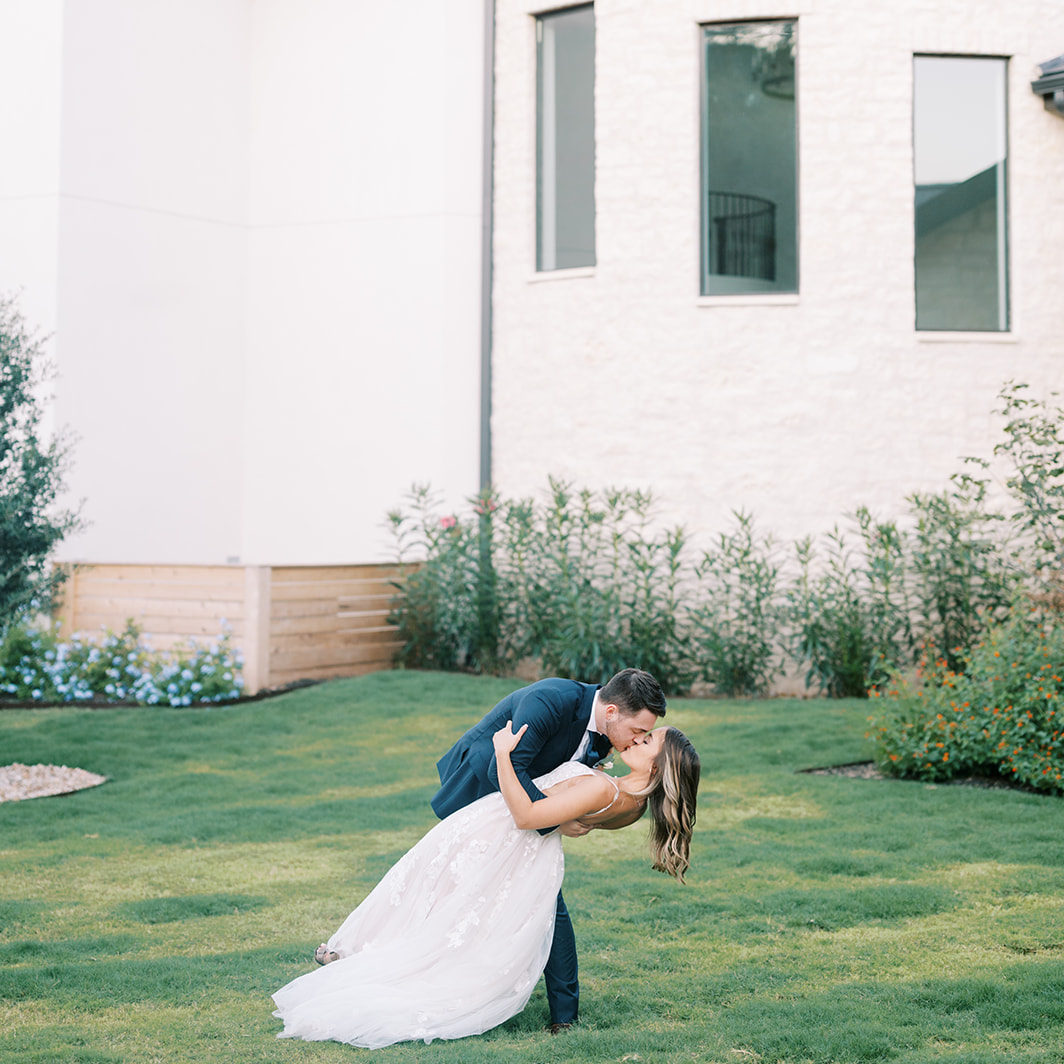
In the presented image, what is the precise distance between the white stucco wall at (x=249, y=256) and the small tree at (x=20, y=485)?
4.52m

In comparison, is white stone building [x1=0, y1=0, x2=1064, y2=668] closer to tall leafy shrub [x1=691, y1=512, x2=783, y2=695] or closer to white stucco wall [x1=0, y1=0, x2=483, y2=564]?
white stucco wall [x1=0, y1=0, x2=483, y2=564]

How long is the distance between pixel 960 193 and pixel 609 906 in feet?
29.6

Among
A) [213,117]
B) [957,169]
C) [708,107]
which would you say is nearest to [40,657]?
[213,117]

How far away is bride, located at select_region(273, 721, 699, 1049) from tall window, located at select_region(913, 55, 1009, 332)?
29.6ft

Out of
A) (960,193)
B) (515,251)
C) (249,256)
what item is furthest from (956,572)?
(249,256)

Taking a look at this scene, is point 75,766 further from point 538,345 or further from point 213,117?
point 213,117

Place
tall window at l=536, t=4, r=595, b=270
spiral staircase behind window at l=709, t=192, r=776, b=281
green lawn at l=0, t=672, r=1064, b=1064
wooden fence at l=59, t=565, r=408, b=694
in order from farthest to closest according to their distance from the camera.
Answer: tall window at l=536, t=4, r=595, b=270, spiral staircase behind window at l=709, t=192, r=776, b=281, wooden fence at l=59, t=565, r=408, b=694, green lawn at l=0, t=672, r=1064, b=1064

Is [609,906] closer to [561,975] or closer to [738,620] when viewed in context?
[561,975]

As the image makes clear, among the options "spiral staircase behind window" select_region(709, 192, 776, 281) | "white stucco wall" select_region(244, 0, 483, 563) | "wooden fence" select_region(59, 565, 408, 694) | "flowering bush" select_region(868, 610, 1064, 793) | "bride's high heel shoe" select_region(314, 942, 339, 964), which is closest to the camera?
"bride's high heel shoe" select_region(314, 942, 339, 964)

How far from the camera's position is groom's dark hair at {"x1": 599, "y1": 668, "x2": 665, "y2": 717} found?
4078 mm

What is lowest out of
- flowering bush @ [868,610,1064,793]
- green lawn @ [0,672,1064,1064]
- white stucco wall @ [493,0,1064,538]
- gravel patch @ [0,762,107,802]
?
green lawn @ [0,672,1064,1064]

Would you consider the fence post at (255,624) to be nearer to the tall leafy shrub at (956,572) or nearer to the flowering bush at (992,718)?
the flowering bush at (992,718)

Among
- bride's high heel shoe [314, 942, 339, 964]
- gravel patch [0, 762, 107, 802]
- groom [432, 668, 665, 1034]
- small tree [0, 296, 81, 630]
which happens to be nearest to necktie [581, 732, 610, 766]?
groom [432, 668, 665, 1034]

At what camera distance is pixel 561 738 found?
426 cm
